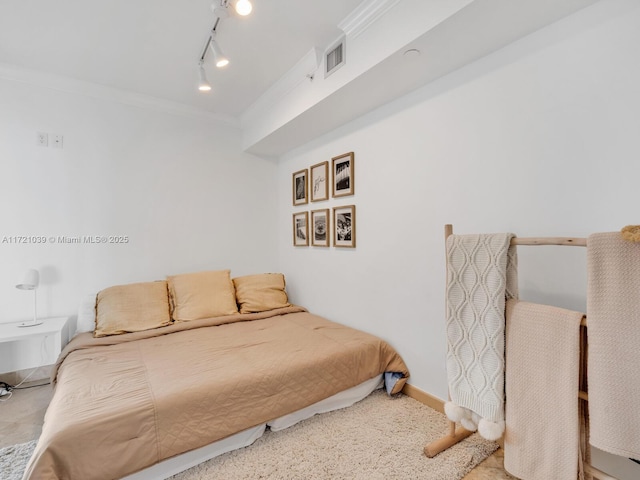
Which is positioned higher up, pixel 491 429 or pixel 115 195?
pixel 115 195

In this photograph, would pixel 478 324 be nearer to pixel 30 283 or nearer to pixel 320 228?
pixel 320 228

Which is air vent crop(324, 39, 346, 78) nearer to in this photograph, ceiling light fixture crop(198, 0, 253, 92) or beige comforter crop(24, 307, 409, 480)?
ceiling light fixture crop(198, 0, 253, 92)

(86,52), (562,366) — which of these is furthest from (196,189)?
(562,366)

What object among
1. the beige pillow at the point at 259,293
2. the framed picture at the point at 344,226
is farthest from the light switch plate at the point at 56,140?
the framed picture at the point at 344,226

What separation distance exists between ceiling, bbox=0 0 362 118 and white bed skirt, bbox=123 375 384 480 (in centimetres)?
237

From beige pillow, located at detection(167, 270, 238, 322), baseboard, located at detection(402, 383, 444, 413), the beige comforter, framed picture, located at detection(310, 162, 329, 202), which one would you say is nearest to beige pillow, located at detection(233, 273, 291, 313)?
beige pillow, located at detection(167, 270, 238, 322)

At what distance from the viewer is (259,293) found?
3145mm

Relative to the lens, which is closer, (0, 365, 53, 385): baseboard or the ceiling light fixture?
the ceiling light fixture

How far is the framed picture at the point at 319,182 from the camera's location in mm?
2975

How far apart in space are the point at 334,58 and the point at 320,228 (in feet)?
4.94

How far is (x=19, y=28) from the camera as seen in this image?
2004 mm

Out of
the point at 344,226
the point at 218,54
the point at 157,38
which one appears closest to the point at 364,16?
the point at 218,54

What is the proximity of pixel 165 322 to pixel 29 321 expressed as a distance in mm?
1045

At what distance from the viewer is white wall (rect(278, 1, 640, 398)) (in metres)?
1.35
